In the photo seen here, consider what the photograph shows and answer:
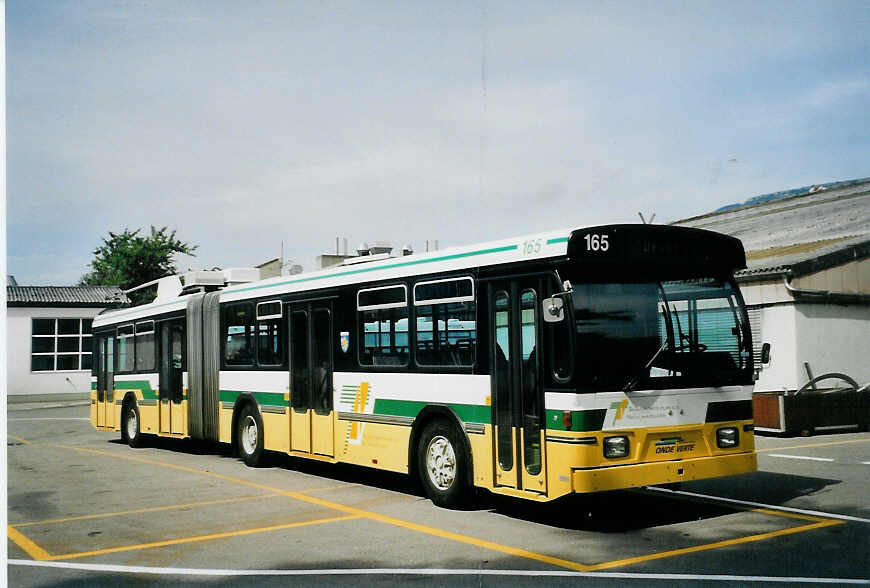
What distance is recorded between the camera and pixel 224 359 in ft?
54.3

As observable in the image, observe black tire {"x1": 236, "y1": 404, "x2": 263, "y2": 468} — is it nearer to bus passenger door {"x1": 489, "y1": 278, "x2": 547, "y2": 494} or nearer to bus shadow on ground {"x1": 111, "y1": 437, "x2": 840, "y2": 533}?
bus shadow on ground {"x1": 111, "y1": 437, "x2": 840, "y2": 533}

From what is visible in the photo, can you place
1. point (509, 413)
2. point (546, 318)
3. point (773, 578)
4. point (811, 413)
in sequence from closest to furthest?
point (773, 578), point (546, 318), point (509, 413), point (811, 413)

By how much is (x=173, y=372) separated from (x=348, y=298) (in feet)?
22.6

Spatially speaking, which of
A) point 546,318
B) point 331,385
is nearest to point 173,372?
point 331,385

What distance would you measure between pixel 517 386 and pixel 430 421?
1.79 m

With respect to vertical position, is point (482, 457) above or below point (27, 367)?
below

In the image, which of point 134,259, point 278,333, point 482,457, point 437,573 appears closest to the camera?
point 437,573

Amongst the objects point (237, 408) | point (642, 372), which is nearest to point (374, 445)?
point (642, 372)

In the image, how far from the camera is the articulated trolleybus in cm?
914

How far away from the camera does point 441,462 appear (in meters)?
10.9

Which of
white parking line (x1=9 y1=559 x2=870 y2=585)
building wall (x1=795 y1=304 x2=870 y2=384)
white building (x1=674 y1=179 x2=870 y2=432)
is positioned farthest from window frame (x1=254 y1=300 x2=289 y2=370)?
building wall (x1=795 y1=304 x2=870 y2=384)

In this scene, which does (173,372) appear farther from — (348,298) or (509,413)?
(509,413)

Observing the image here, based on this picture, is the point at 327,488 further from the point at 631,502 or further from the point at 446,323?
the point at 631,502

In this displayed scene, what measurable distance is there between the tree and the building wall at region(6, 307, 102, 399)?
3.02m
